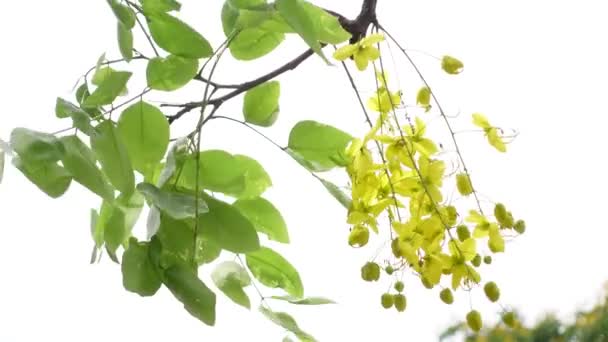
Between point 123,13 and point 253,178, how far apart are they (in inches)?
4.9

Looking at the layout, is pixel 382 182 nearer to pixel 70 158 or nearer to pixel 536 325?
pixel 70 158

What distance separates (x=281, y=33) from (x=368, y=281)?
0.14 metres

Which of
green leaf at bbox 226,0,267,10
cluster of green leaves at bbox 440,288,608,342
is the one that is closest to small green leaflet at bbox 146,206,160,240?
green leaf at bbox 226,0,267,10

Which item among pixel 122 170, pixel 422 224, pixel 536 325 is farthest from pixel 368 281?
pixel 536 325

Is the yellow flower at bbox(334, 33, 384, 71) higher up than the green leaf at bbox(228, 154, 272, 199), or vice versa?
the yellow flower at bbox(334, 33, 384, 71)

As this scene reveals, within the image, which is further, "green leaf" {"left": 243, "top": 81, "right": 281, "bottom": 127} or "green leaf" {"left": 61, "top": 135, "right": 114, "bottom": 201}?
"green leaf" {"left": 243, "top": 81, "right": 281, "bottom": 127}

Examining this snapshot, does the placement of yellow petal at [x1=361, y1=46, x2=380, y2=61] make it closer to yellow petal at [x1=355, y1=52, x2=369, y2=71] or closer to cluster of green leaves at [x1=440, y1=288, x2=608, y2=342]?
yellow petal at [x1=355, y1=52, x2=369, y2=71]

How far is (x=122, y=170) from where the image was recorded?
40cm

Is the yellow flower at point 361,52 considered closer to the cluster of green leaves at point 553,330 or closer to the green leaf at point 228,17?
the green leaf at point 228,17

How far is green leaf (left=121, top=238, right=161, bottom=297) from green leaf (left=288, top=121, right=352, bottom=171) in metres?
0.11

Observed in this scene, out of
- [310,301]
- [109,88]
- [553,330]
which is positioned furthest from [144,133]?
[553,330]

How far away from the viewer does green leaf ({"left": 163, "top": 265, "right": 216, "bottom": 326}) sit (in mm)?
414

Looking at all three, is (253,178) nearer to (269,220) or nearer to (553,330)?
(269,220)

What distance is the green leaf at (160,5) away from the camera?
1.36 ft
